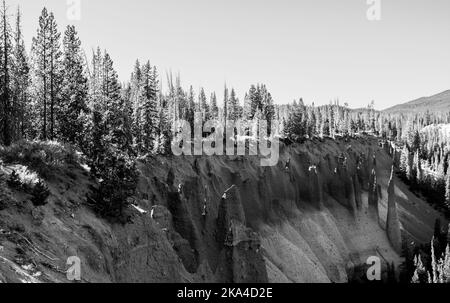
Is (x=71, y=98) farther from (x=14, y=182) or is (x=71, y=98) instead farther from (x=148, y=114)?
(x=14, y=182)

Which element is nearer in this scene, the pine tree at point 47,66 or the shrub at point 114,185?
the shrub at point 114,185

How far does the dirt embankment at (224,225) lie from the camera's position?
51.2 ft

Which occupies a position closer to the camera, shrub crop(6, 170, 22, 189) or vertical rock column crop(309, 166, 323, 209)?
shrub crop(6, 170, 22, 189)

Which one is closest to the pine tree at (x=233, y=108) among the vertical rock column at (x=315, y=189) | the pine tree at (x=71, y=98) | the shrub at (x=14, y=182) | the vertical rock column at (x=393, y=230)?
the vertical rock column at (x=315, y=189)

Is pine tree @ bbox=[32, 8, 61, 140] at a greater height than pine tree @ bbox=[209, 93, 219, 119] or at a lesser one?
lesser

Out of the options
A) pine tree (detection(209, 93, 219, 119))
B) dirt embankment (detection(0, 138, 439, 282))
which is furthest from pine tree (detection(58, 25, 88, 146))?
pine tree (detection(209, 93, 219, 119))

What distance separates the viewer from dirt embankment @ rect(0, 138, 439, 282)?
15617 mm

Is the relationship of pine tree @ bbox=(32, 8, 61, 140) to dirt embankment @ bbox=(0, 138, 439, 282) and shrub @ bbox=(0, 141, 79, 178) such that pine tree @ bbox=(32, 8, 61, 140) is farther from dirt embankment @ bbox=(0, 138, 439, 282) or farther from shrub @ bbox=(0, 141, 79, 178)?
shrub @ bbox=(0, 141, 79, 178)

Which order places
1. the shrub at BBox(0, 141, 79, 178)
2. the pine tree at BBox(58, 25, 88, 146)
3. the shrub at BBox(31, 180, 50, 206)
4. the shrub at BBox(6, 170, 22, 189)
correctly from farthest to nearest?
the pine tree at BBox(58, 25, 88, 146), the shrub at BBox(0, 141, 79, 178), the shrub at BBox(6, 170, 22, 189), the shrub at BBox(31, 180, 50, 206)

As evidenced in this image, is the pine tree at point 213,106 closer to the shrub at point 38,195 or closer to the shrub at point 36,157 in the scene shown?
the shrub at point 36,157

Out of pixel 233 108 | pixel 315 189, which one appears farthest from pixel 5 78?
pixel 233 108

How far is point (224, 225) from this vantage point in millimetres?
36312
